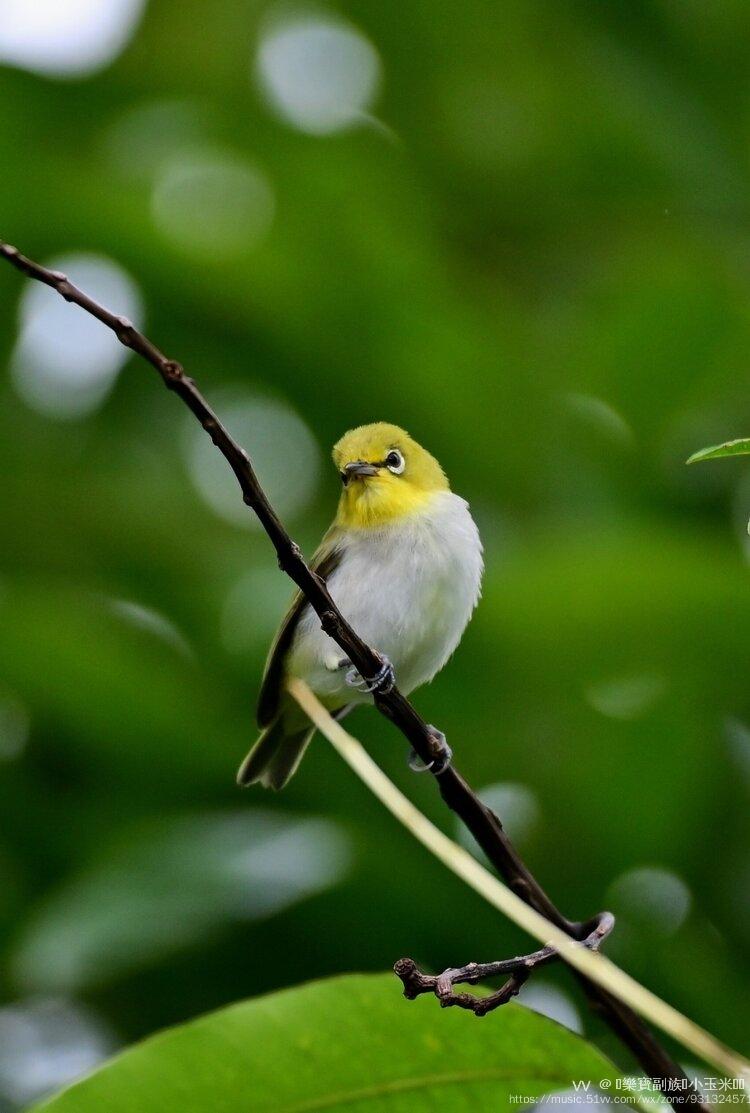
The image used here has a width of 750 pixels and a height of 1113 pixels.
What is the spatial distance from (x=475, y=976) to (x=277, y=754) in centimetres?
240

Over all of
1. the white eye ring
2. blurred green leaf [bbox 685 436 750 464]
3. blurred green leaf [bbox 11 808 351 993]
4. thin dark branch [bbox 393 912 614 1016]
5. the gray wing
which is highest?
blurred green leaf [bbox 685 436 750 464]

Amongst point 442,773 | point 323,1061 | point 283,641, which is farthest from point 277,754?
point 442,773

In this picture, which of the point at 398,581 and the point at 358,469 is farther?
the point at 398,581

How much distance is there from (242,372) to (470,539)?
146 centimetres

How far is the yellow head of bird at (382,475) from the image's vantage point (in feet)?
9.24

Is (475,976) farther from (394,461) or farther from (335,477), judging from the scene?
(335,477)

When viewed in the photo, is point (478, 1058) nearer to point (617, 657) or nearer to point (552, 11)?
point (617, 657)

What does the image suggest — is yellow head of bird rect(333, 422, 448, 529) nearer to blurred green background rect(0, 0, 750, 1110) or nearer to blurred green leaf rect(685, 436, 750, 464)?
blurred green background rect(0, 0, 750, 1110)

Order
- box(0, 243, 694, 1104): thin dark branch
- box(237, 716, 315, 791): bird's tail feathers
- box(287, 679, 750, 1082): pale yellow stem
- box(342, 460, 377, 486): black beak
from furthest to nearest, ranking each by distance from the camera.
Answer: box(237, 716, 315, 791): bird's tail feathers → box(342, 460, 377, 486): black beak → box(0, 243, 694, 1104): thin dark branch → box(287, 679, 750, 1082): pale yellow stem

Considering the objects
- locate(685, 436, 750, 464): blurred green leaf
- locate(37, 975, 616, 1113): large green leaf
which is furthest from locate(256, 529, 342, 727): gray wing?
locate(685, 436, 750, 464): blurred green leaf

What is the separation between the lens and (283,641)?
11.7 feet

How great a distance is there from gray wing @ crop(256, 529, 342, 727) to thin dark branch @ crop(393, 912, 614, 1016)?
1743mm

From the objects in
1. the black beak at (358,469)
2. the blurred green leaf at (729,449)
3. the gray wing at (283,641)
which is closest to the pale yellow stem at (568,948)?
the blurred green leaf at (729,449)

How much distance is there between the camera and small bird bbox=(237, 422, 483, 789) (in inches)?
127
